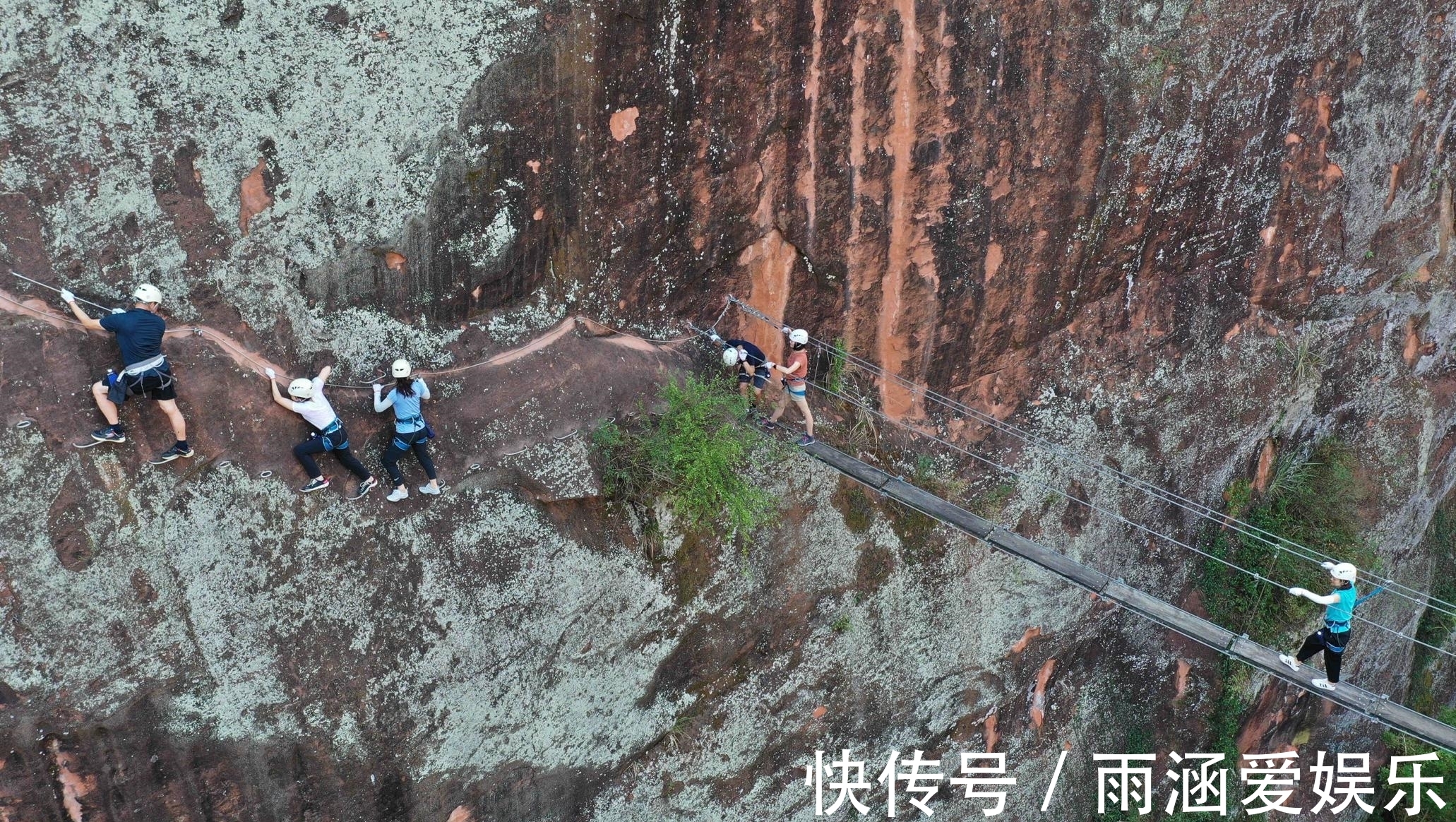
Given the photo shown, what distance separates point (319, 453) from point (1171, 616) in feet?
19.5

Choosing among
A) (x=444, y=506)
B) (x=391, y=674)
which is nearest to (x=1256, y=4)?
(x=444, y=506)

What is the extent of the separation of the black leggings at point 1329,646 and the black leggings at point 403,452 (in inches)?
237

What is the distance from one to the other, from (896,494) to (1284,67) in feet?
14.5

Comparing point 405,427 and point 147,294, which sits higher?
point 147,294

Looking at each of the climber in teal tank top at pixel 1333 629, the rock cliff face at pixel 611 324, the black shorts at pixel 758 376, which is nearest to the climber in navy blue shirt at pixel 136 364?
the rock cliff face at pixel 611 324

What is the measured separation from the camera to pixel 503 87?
5730 mm

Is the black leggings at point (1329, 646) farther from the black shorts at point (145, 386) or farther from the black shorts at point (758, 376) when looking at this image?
the black shorts at point (145, 386)

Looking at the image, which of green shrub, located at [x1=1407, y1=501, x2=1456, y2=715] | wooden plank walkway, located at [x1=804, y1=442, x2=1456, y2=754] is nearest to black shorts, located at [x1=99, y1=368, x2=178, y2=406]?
wooden plank walkway, located at [x1=804, y1=442, x2=1456, y2=754]

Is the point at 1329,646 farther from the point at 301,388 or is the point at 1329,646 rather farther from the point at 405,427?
the point at 301,388

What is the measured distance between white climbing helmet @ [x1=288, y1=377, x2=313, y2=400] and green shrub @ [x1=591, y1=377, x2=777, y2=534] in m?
1.70

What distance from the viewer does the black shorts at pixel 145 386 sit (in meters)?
5.14

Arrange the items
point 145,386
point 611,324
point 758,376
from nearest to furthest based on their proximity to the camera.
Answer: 1. point 145,386
2. point 611,324
3. point 758,376

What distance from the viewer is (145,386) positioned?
5195mm

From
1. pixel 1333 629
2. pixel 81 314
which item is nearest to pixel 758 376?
pixel 81 314
